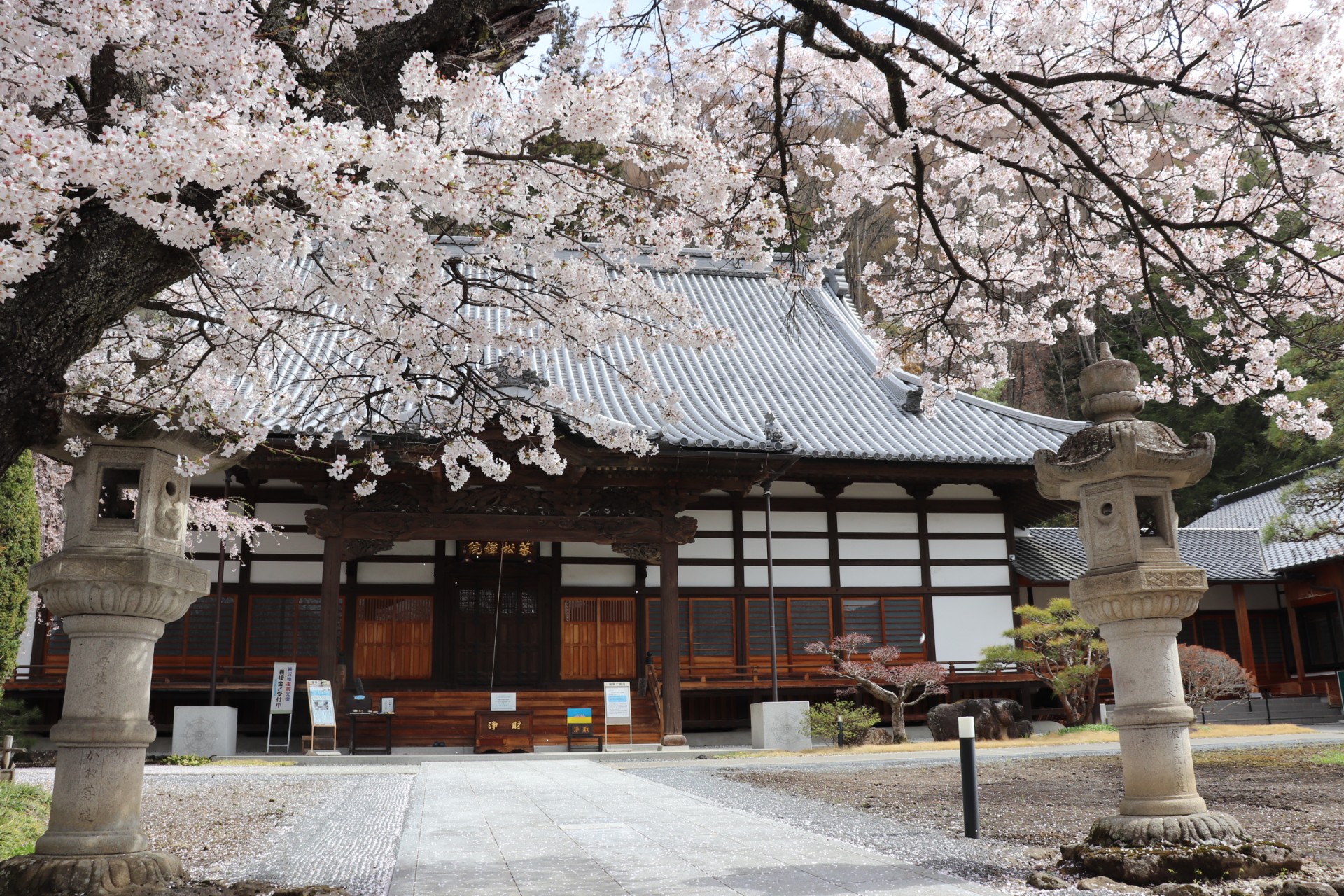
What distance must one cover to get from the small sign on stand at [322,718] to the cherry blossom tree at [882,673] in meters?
7.08

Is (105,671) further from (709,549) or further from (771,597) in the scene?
(709,549)

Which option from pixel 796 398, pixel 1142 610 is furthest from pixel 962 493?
pixel 1142 610

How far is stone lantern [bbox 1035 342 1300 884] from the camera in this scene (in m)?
4.35

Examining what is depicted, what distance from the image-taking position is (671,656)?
1463 centimetres

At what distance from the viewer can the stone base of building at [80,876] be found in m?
3.86

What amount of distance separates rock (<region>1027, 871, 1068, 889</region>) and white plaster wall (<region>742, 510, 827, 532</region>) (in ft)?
41.1

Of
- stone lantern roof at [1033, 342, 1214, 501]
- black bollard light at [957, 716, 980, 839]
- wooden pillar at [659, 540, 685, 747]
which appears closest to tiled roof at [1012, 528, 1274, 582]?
wooden pillar at [659, 540, 685, 747]

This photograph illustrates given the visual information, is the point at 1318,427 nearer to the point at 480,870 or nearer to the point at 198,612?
the point at 480,870

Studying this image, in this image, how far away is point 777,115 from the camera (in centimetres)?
562

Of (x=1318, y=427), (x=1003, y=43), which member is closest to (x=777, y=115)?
(x=1003, y=43)

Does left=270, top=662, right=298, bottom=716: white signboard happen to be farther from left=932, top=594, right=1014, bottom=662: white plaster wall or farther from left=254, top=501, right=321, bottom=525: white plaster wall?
left=932, top=594, right=1014, bottom=662: white plaster wall

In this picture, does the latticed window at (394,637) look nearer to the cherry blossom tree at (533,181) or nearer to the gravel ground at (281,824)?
the gravel ground at (281,824)

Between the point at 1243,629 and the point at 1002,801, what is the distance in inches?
741

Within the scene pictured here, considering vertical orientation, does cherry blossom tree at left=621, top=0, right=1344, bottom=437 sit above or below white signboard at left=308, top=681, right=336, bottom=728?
above
